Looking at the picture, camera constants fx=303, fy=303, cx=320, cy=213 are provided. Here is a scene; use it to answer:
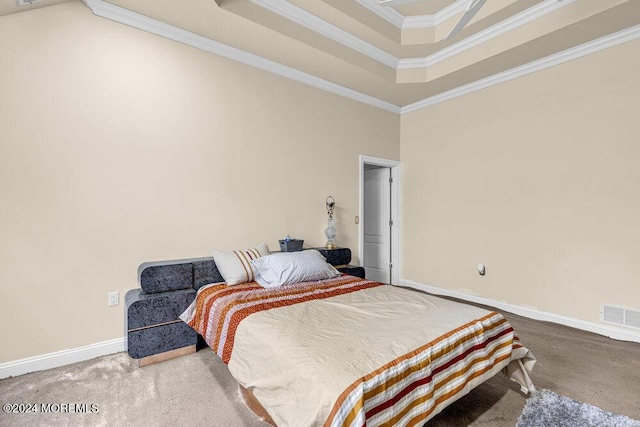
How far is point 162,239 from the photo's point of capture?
112 inches

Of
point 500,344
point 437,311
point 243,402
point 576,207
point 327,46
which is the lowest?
point 243,402

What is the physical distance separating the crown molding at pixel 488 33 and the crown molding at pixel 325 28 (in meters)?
0.27

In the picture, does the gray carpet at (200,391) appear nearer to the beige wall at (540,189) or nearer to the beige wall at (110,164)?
the beige wall at (110,164)

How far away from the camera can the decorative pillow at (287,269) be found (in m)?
2.64

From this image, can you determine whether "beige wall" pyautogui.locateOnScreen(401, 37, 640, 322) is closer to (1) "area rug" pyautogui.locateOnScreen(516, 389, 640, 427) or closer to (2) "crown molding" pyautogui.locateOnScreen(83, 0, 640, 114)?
(2) "crown molding" pyautogui.locateOnScreen(83, 0, 640, 114)

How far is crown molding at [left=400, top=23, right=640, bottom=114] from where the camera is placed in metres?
2.92

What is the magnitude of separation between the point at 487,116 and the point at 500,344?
3118 mm

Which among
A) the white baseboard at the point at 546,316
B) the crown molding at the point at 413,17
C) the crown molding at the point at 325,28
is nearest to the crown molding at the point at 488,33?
the crown molding at the point at 325,28

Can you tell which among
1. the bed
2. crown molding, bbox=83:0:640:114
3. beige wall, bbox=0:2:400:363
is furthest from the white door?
the bed

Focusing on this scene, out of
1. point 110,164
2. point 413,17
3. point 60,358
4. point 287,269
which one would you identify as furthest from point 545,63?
point 60,358

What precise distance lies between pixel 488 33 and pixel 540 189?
1831 millimetres

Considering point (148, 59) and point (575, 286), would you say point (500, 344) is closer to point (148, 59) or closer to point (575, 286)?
point (575, 286)

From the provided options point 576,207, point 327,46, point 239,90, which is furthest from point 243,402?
point 576,207

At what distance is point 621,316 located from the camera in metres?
2.92
